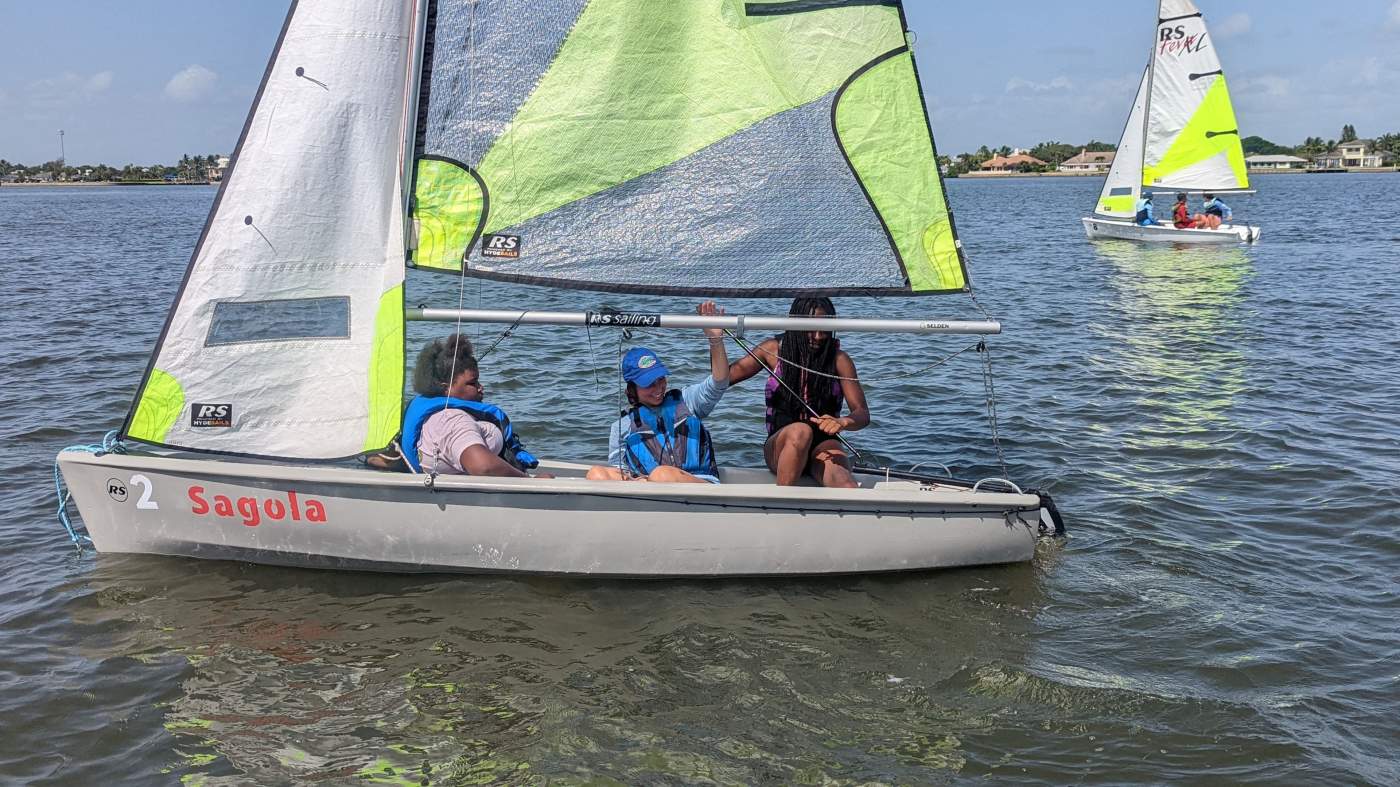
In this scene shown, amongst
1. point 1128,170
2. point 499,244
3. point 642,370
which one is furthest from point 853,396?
point 1128,170

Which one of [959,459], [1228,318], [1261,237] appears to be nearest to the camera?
[959,459]

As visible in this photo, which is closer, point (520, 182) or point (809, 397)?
point (520, 182)

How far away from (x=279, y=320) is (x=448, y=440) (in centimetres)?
A: 98

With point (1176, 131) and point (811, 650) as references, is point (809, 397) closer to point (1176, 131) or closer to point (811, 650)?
point (811, 650)

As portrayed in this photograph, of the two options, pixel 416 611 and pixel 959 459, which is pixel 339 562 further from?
pixel 959 459

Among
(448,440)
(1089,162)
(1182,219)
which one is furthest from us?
(1089,162)

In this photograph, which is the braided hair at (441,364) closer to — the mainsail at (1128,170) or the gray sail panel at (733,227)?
the gray sail panel at (733,227)

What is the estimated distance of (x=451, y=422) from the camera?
5.69 m

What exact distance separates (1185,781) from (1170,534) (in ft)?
9.39

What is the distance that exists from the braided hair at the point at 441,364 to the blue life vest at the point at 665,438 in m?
0.89

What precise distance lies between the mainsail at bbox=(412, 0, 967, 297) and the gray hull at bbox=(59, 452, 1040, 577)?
104cm

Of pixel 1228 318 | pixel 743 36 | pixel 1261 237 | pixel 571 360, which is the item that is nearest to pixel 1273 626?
pixel 743 36

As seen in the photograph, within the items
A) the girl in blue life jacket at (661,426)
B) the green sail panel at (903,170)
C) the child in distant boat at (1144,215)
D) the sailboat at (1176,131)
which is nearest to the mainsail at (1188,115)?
the sailboat at (1176,131)

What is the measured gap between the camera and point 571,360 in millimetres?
12008
